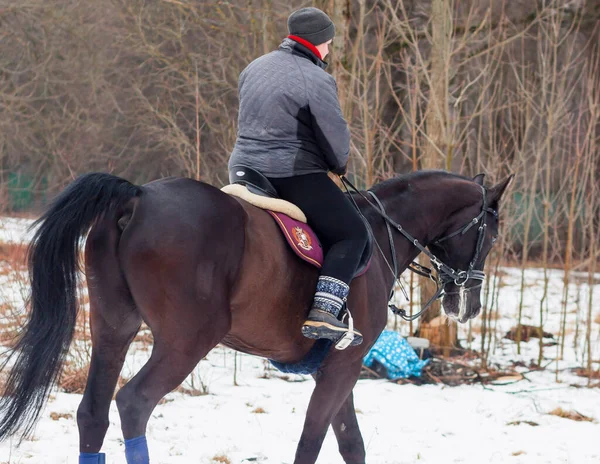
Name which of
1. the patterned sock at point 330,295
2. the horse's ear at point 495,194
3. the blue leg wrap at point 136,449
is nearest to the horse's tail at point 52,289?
the blue leg wrap at point 136,449

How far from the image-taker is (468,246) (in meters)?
4.55

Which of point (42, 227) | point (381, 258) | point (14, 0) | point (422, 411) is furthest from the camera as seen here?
point (14, 0)

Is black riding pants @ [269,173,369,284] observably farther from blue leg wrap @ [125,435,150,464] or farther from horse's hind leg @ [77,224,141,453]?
blue leg wrap @ [125,435,150,464]

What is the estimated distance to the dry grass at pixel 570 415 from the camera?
6285 mm

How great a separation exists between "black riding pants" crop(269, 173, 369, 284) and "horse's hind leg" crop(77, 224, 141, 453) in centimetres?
97

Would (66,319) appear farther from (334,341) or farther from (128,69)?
(128,69)

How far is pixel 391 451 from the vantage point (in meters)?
5.15

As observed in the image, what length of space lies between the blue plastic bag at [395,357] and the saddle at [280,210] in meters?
3.65

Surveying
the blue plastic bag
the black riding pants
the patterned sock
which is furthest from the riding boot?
the blue plastic bag

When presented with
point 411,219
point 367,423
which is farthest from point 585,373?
point 411,219

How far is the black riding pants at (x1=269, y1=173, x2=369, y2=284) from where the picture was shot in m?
3.66

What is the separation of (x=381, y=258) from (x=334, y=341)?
68cm

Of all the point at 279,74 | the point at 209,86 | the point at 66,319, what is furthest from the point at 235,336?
the point at 209,86

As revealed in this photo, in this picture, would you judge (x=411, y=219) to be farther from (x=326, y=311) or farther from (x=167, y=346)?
(x=167, y=346)
